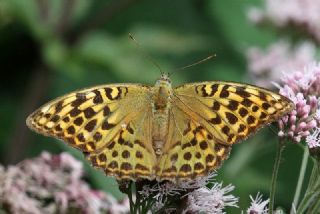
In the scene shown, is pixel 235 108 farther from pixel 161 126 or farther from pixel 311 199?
pixel 311 199

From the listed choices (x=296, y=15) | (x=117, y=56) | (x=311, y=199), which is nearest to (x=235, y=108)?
(x=311, y=199)

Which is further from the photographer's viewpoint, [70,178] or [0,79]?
[0,79]

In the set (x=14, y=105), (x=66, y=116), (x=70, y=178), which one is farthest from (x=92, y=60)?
(x=66, y=116)

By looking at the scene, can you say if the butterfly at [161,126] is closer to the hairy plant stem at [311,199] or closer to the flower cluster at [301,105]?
the flower cluster at [301,105]

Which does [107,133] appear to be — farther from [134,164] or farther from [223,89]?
[223,89]

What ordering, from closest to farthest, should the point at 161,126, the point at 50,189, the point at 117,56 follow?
the point at 161,126, the point at 50,189, the point at 117,56
